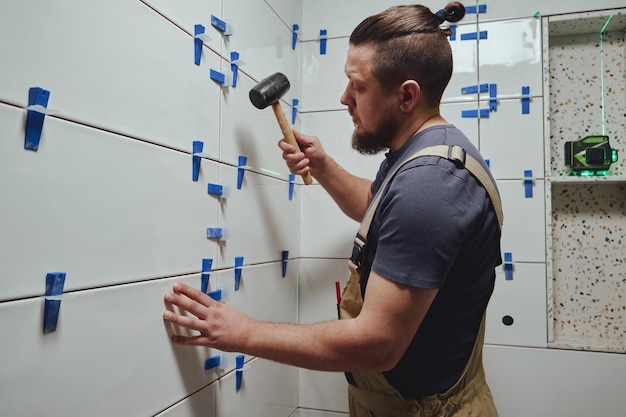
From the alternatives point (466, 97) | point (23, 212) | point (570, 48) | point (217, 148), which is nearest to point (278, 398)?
point (217, 148)

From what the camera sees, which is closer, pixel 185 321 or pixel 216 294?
pixel 185 321

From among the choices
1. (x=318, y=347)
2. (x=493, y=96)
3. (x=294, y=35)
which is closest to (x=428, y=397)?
(x=318, y=347)

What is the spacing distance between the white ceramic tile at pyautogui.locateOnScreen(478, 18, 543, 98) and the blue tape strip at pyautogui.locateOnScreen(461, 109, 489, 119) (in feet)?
0.20

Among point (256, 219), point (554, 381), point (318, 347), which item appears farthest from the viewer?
point (554, 381)

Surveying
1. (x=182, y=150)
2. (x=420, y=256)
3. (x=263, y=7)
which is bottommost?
(x=420, y=256)

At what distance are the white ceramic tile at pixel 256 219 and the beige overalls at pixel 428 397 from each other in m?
0.36

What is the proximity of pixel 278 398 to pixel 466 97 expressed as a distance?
4.33ft

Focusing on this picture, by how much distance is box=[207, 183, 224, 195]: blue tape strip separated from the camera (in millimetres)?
1048

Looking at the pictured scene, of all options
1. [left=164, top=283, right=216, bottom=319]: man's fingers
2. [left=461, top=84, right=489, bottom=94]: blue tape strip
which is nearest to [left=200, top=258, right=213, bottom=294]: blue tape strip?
[left=164, top=283, right=216, bottom=319]: man's fingers

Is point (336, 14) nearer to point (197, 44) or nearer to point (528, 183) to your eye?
point (197, 44)

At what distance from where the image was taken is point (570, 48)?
5.40ft

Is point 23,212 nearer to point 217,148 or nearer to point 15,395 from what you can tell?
point 15,395

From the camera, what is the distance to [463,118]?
156 centimetres

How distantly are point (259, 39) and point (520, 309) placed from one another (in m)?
1.32
